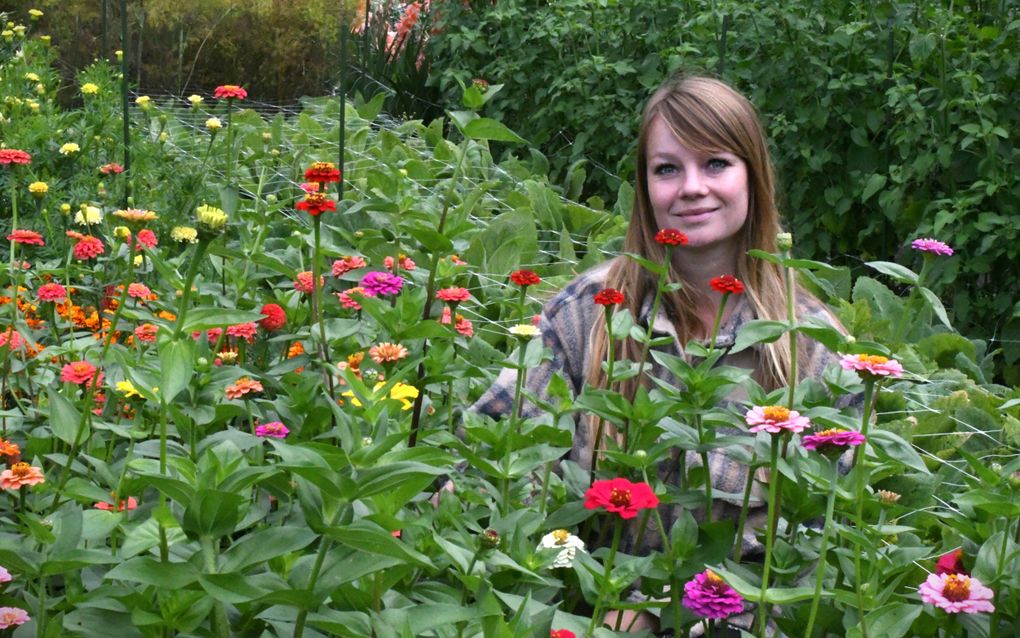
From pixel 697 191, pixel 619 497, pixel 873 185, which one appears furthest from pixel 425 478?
pixel 873 185

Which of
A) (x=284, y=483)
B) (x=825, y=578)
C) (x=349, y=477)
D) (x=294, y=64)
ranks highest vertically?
(x=349, y=477)

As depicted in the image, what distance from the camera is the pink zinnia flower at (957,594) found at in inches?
51.7

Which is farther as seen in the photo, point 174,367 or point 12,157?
point 12,157

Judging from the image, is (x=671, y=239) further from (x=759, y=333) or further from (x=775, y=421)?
(x=775, y=421)

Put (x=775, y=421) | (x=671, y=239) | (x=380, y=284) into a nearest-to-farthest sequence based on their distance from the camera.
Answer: (x=775, y=421) → (x=671, y=239) → (x=380, y=284)

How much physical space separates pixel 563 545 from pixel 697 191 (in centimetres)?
94

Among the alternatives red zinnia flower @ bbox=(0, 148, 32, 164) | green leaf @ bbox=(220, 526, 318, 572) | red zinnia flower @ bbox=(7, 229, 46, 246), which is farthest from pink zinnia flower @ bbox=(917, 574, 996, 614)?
red zinnia flower @ bbox=(0, 148, 32, 164)

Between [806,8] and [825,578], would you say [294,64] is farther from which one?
[825,578]

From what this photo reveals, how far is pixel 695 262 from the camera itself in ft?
7.50

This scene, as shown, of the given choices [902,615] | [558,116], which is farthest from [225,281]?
[558,116]

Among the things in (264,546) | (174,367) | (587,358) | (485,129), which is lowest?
(587,358)

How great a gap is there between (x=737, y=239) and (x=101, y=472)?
129 centimetres

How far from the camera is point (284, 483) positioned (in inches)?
52.3

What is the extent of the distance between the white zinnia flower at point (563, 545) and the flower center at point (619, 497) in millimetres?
126
